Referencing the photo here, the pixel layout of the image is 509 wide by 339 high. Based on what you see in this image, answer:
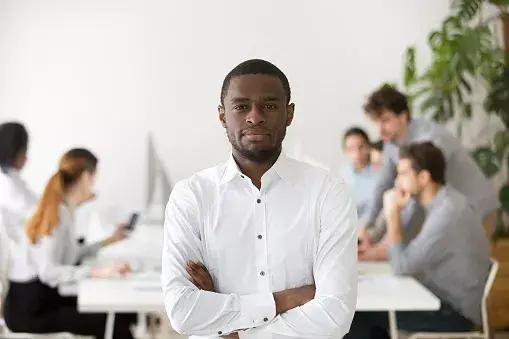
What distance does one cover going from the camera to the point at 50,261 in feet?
8.98

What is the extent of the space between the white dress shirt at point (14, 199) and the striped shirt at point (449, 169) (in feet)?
5.62

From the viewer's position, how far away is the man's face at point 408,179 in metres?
3.05

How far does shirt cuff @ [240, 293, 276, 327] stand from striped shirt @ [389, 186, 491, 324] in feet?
5.04

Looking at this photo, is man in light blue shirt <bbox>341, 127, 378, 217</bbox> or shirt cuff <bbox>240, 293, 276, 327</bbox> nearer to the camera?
shirt cuff <bbox>240, 293, 276, 327</bbox>

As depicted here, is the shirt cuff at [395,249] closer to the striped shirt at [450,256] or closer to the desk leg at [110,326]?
the striped shirt at [450,256]

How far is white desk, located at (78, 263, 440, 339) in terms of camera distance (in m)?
2.41

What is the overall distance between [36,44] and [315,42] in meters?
1.63

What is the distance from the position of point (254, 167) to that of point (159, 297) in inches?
51.0

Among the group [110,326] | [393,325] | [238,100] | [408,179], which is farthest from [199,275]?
[408,179]

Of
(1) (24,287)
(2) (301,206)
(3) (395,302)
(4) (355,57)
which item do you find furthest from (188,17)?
(2) (301,206)

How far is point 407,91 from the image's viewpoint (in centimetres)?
386

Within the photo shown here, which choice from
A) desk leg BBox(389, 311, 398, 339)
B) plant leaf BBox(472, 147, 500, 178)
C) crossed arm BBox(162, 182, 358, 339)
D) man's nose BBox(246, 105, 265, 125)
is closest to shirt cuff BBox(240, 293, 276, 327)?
crossed arm BBox(162, 182, 358, 339)

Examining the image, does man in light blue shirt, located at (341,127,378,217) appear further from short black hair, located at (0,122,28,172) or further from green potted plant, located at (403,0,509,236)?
short black hair, located at (0,122,28,172)

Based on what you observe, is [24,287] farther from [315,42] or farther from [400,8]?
[400,8]
